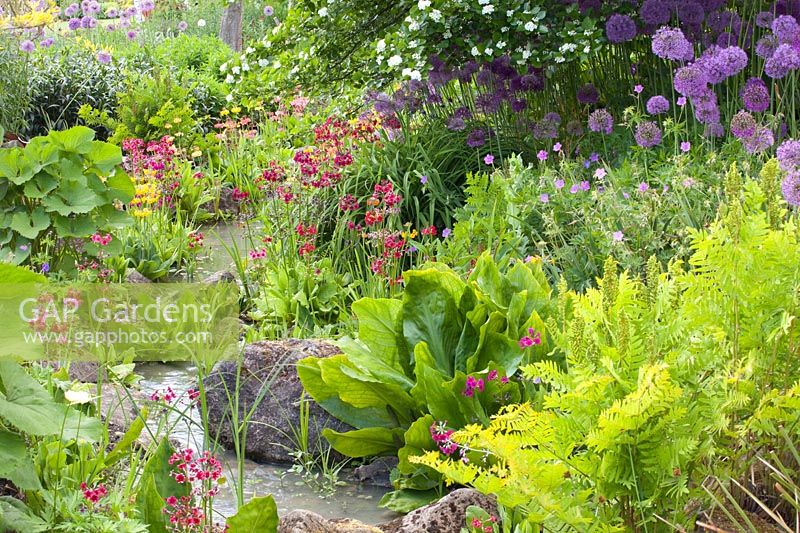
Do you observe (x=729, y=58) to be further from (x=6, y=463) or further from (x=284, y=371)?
(x=6, y=463)

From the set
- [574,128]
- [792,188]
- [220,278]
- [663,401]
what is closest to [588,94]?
[574,128]

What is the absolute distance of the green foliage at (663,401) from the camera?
70.6 inches

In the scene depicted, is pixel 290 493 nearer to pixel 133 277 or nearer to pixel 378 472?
pixel 378 472

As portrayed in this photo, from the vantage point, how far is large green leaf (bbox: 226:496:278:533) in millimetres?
2324

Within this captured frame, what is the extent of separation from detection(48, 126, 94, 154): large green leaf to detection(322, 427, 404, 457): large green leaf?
2158mm

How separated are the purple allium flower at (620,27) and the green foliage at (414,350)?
2.12 m

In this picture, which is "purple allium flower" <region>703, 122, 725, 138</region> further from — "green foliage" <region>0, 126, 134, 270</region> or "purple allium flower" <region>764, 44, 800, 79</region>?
"green foliage" <region>0, 126, 134, 270</region>

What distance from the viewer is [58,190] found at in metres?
4.62

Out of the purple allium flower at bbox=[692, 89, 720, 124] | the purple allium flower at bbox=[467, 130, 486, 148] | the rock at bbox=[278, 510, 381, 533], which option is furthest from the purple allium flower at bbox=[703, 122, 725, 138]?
the rock at bbox=[278, 510, 381, 533]

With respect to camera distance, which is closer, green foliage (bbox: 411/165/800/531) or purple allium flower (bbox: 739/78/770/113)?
green foliage (bbox: 411/165/800/531)

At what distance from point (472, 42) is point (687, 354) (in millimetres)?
3648

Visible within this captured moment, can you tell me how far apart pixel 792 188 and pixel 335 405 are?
75.8 inches

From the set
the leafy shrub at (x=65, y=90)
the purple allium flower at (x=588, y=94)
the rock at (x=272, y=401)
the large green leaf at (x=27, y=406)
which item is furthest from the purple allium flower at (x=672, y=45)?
the leafy shrub at (x=65, y=90)

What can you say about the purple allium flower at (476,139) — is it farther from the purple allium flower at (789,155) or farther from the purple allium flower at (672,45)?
the purple allium flower at (789,155)
